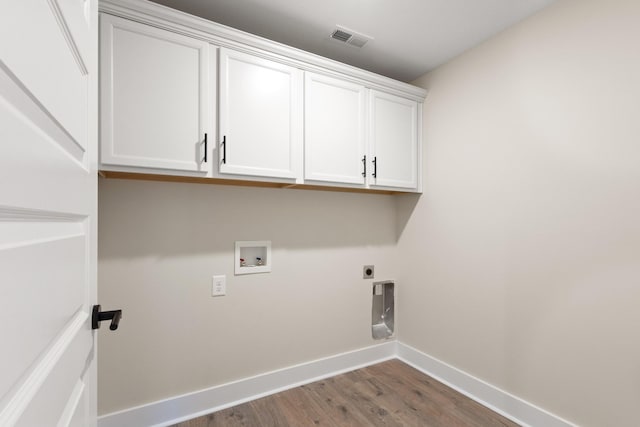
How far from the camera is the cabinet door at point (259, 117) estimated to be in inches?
66.9

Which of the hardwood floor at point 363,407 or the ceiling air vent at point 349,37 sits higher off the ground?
the ceiling air vent at point 349,37

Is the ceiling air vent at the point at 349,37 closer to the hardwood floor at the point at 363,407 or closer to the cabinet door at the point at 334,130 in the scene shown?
the cabinet door at the point at 334,130

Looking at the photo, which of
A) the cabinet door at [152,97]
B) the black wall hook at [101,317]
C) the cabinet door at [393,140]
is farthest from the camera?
the cabinet door at [393,140]

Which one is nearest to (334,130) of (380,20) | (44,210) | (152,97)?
(380,20)

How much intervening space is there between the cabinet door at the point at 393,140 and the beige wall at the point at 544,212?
0.16 m

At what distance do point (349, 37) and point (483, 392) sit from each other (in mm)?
2530

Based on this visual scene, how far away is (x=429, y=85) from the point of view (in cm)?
246

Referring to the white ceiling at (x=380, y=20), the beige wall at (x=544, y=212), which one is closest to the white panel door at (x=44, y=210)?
the white ceiling at (x=380, y=20)

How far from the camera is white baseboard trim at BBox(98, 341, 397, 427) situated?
173cm

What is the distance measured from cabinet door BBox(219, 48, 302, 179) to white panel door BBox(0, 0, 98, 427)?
0.99 m

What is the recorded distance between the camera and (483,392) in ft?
6.57

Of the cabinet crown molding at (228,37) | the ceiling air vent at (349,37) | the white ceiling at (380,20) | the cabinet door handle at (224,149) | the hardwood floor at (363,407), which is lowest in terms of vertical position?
the hardwood floor at (363,407)

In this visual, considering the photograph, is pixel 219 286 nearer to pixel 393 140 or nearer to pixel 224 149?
pixel 224 149

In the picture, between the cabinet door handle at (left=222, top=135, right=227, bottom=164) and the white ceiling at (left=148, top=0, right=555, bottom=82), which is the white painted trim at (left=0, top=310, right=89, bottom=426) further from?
the white ceiling at (left=148, top=0, right=555, bottom=82)
